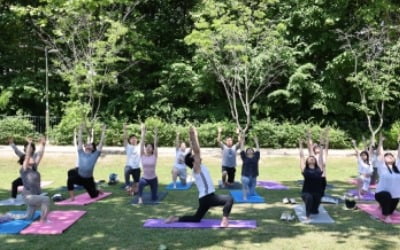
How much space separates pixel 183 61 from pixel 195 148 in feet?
64.9

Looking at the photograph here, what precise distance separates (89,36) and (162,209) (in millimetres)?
13491

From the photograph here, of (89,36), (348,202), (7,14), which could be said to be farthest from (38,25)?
(348,202)

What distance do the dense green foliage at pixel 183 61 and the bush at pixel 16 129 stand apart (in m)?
1.91

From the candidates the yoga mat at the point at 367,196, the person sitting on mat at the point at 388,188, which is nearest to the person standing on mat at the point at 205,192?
the person sitting on mat at the point at 388,188

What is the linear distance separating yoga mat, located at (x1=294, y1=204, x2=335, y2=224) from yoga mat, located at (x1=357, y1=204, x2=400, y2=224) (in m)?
0.85

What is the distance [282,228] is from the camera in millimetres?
7910

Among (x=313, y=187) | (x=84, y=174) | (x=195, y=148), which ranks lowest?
(x=313, y=187)

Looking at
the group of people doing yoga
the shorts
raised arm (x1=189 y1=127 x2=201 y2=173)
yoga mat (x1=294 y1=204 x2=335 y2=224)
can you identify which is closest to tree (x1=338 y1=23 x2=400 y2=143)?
the group of people doing yoga

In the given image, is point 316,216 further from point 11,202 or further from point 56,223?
point 11,202

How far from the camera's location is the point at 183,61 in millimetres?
26750

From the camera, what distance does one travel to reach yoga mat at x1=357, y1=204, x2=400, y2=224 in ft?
28.6

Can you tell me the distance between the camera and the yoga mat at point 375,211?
8.70 meters

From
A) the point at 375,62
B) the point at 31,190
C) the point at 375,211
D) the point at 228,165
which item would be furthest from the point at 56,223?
the point at 375,62

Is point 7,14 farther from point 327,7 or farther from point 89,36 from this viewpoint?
point 327,7
